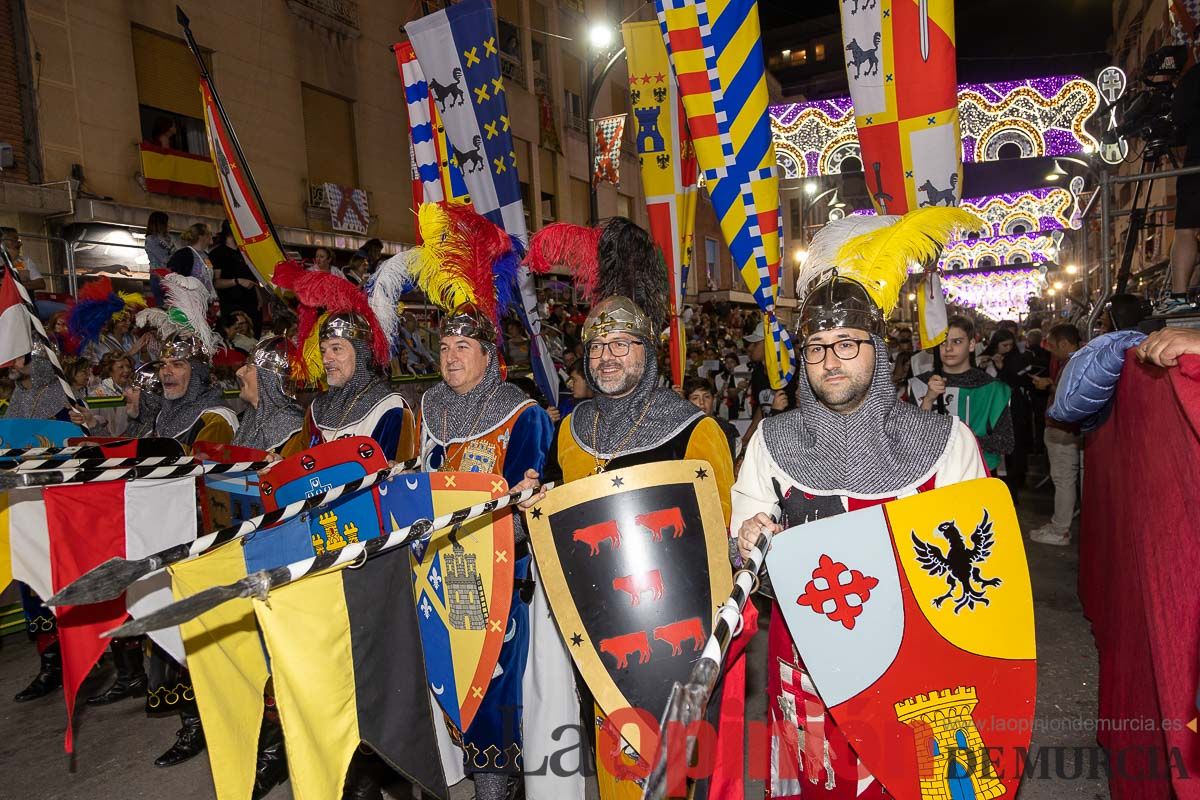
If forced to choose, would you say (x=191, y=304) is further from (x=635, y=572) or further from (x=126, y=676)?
(x=635, y=572)

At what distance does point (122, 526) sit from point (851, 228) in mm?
2911

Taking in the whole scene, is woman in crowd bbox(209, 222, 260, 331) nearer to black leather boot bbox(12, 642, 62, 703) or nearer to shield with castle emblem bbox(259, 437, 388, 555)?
black leather boot bbox(12, 642, 62, 703)

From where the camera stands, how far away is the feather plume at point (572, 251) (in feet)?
10.4

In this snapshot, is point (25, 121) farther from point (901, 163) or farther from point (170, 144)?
point (901, 163)

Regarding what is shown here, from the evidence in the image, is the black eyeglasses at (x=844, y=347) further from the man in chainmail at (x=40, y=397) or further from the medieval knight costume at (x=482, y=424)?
the man in chainmail at (x=40, y=397)

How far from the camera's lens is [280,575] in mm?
1474

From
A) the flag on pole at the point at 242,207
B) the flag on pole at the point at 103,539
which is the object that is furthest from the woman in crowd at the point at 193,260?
the flag on pole at the point at 103,539

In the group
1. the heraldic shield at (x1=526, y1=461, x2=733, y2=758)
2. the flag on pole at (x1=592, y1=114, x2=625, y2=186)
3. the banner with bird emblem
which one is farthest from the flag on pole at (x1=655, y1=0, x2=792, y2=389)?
the flag on pole at (x1=592, y1=114, x2=625, y2=186)

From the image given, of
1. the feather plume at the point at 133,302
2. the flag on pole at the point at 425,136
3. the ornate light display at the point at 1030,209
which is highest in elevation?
the ornate light display at the point at 1030,209

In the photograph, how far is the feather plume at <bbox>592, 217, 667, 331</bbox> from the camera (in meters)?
3.06

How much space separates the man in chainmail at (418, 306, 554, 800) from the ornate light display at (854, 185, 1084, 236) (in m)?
14.7

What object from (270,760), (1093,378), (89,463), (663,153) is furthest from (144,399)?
(1093,378)

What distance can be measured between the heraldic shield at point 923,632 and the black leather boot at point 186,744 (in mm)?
3028

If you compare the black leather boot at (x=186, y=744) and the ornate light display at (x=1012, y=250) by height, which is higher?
the ornate light display at (x=1012, y=250)
